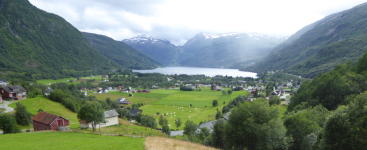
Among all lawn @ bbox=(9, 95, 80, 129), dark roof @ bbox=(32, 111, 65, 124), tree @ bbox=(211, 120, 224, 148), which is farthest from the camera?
lawn @ bbox=(9, 95, 80, 129)

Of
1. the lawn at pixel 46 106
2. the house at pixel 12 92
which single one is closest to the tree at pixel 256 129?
the lawn at pixel 46 106

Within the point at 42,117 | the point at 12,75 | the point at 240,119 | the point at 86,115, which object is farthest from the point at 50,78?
the point at 240,119

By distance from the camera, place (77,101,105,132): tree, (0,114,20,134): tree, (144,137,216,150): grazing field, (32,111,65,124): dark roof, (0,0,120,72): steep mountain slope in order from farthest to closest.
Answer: (0,0,120,72): steep mountain slope
(32,111,65,124): dark roof
(77,101,105,132): tree
(0,114,20,134): tree
(144,137,216,150): grazing field

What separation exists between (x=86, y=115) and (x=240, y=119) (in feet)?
71.7

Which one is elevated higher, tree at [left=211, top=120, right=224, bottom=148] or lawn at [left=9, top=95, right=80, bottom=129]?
lawn at [left=9, top=95, right=80, bottom=129]

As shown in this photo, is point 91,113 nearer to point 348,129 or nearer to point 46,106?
point 46,106

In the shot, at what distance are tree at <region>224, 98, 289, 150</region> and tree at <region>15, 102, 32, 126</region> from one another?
35.2m

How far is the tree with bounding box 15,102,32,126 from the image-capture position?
3104 centimetres

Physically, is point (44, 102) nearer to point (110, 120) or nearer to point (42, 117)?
point (42, 117)

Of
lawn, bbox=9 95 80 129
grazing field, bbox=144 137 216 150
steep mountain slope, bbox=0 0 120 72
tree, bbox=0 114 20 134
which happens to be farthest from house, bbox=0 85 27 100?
steep mountain slope, bbox=0 0 120 72

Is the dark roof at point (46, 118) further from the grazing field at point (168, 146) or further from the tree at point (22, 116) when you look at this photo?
the grazing field at point (168, 146)

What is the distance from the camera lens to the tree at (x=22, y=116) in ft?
102

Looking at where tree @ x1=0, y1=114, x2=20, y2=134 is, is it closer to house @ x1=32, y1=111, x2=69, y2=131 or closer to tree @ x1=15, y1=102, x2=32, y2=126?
house @ x1=32, y1=111, x2=69, y2=131

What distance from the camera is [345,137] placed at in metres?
13.0
